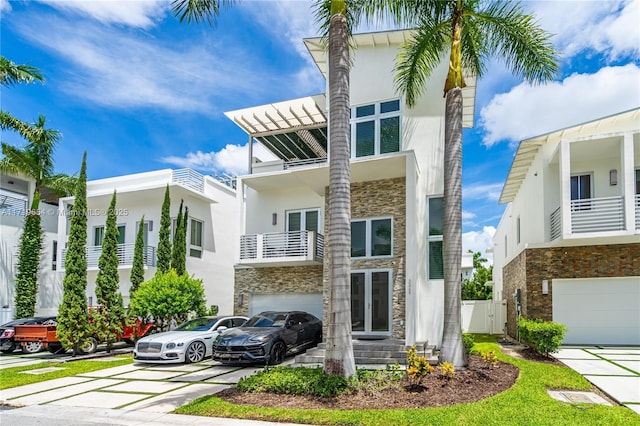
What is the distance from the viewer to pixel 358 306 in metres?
15.5

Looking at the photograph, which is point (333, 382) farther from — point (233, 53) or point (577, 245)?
point (577, 245)

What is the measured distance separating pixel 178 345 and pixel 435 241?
27.0ft

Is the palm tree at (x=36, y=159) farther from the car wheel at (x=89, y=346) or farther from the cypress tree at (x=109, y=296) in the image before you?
the car wheel at (x=89, y=346)

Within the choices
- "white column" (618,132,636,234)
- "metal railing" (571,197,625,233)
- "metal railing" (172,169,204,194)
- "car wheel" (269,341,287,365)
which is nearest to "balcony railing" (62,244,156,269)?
"metal railing" (172,169,204,194)

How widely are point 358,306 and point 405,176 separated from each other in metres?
4.48

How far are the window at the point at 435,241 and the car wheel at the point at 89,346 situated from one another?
11.7 m

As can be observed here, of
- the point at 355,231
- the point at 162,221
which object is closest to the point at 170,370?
the point at 355,231

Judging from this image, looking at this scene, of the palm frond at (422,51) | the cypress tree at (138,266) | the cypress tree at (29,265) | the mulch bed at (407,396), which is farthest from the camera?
the cypress tree at (29,265)

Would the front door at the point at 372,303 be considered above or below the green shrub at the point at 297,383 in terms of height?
above

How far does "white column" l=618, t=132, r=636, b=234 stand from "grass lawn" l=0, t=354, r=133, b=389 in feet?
53.4

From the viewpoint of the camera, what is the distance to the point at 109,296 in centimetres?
1695

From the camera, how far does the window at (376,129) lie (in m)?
15.8

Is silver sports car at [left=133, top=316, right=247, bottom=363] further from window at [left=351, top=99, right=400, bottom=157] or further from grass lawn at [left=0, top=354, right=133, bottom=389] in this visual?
window at [left=351, top=99, right=400, bottom=157]

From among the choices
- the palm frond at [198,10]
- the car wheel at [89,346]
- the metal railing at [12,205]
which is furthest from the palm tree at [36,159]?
the palm frond at [198,10]
